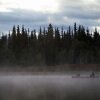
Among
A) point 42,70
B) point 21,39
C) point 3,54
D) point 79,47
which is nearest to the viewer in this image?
point 42,70

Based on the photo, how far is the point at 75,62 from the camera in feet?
224

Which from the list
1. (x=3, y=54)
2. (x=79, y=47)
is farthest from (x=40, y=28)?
(x=3, y=54)

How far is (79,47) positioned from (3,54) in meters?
13.2

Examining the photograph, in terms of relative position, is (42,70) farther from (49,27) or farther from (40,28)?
(40,28)

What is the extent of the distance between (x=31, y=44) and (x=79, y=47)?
8.28 metres

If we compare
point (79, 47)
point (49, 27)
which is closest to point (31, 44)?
point (79, 47)

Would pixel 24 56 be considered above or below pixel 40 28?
below

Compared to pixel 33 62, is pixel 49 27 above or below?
above

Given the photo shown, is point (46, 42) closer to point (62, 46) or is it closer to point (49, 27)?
point (62, 46)

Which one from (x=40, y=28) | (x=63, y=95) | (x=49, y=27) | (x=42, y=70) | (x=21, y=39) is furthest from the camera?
(x=40, y=28)

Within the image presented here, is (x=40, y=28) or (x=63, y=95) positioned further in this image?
(x=40, y=28)

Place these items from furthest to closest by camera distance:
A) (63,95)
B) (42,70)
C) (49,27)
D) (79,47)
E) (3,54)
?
(49,27)
(79,47)
(3,54)
(42,70)
(63,95)

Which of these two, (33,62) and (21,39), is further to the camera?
(21,39)

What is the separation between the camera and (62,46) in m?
74.2
